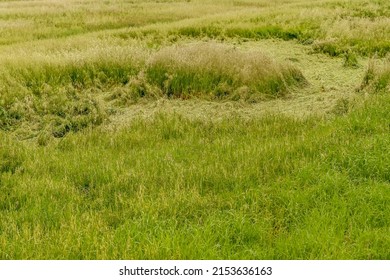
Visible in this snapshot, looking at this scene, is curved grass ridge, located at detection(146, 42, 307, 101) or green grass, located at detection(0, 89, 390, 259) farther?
curved grass ridge, located at detection(146, 42, 307, 101)

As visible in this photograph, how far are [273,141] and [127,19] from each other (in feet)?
75.1

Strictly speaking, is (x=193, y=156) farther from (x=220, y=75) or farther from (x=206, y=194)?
(x=220, y=75)

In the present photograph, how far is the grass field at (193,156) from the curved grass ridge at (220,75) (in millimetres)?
36

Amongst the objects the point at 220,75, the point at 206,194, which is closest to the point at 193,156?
the point at 206,194

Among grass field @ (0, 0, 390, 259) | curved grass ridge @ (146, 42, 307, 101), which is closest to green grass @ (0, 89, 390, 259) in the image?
grass field @ (0, 0, 390, 259)

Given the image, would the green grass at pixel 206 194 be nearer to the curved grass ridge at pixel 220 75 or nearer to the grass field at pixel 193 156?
the grass field at pixel 193 156

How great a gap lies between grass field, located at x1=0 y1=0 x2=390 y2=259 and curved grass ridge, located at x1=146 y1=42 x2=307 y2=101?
0.04 m

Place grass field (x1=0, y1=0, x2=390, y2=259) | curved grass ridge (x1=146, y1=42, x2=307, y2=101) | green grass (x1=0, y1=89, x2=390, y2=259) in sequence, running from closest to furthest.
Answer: green grass (x1=0, y1=89, x2=390, y2=259) → grass field (x1=0, y1=0, x2=390, y2=259) → curved grass ridge (x1=146, y1=42, x2=307, y2=101)

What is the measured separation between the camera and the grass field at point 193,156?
486cm

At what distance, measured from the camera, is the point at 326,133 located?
299 inches

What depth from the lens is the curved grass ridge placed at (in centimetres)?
1145

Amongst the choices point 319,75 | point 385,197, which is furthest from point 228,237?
point 319,75

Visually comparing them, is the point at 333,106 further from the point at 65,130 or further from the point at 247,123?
the point at 65,130

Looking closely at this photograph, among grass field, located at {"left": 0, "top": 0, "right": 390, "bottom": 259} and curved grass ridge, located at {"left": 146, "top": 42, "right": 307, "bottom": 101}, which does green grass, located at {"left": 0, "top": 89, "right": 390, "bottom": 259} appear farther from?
curved grass ridge, located at {"left": 146, "top": 42, "right": 307, "bottom": 101}
